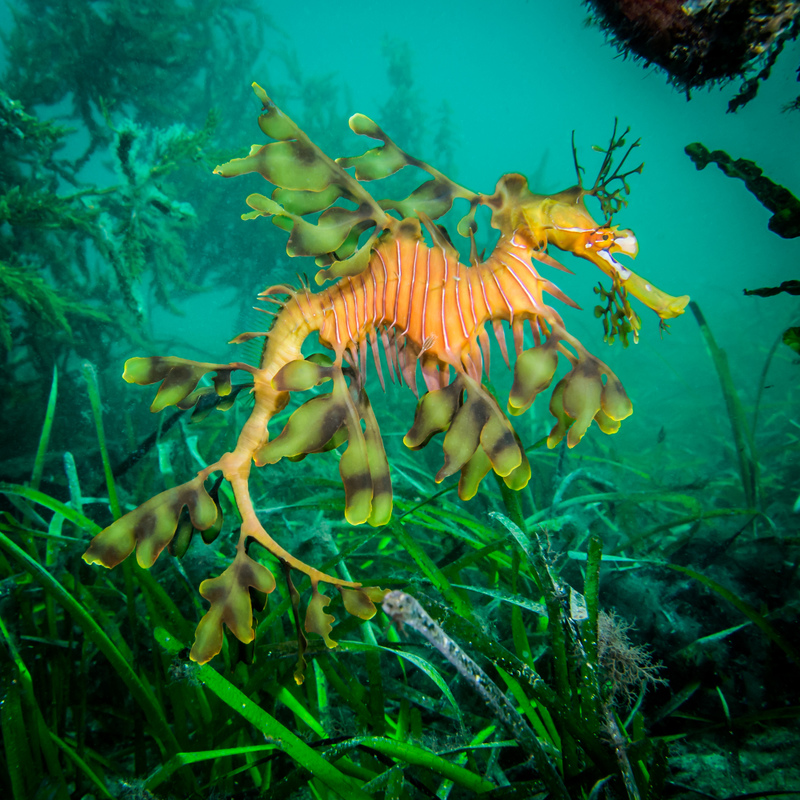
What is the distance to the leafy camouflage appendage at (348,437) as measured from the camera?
825mm

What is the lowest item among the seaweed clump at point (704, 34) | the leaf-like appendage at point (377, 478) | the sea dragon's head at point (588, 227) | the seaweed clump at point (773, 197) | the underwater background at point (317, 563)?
the underwater background at point (317, 563)

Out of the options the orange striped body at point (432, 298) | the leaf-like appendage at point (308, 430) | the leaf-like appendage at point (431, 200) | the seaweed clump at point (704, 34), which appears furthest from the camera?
the seaweed clump at point (704, 34)

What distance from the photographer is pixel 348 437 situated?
34.8 inches

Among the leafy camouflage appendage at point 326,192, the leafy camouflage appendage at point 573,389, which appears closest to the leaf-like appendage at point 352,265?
the leafy camouflage appendage at point 326,192

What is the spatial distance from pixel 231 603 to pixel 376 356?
652mm

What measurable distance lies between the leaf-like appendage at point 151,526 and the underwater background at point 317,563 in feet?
0.24

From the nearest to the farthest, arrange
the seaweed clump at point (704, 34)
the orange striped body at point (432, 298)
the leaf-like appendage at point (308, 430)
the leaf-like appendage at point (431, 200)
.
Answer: the leaf-like appendage at point (308, 430), the orange striped body at point (432, 298), the leaf-like appendage at point (431, 200), the seaweed clump at point (704, 34)

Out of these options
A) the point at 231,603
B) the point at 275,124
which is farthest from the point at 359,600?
the point at 275,124

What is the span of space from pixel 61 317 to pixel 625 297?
4419mm

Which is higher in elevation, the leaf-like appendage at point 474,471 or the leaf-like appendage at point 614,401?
the leaf-like appendage at point 614,401

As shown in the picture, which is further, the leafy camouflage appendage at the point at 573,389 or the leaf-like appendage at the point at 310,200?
the leaf-like appendage at the point at 310,200

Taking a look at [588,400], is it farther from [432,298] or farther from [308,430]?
A: [308,430]

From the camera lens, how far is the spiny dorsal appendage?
0.85m

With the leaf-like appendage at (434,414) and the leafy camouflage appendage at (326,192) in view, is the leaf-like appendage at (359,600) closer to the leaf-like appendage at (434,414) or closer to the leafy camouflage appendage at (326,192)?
the leaf-like appendage at (434,414)
